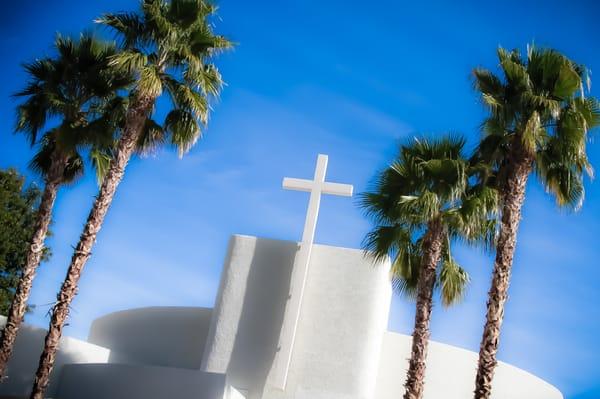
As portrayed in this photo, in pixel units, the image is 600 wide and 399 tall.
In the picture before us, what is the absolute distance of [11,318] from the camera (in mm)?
13266

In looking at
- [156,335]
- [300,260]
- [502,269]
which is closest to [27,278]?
[300,260]

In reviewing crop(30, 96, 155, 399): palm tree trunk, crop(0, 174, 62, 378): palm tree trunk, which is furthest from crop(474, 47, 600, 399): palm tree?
crop(0, 174, 62, 378): palm tree trunk

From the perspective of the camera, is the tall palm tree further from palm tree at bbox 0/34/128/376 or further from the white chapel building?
the white chapel building

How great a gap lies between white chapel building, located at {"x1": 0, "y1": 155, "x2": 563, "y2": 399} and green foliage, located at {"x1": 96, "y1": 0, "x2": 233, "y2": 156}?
3.14 meters

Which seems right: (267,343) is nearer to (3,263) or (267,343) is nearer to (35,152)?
(35,152)

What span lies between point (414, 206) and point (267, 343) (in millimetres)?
4982

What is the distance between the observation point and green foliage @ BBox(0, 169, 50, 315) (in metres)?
29.8

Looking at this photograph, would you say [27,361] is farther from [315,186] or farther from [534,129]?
[534,129]

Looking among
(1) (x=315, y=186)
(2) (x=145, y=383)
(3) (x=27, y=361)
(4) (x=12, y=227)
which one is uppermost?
(1) (x=315, y=186)

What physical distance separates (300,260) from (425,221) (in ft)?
11.9

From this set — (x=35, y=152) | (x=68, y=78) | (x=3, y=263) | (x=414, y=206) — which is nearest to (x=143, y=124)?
(x=68, y=78)

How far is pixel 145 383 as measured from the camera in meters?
14.0

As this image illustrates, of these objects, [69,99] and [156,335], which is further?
[156,335]

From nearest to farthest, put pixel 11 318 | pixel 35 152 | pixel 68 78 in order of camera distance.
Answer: pixel 11 318 < pixel 68 78 < pixel 35 152
